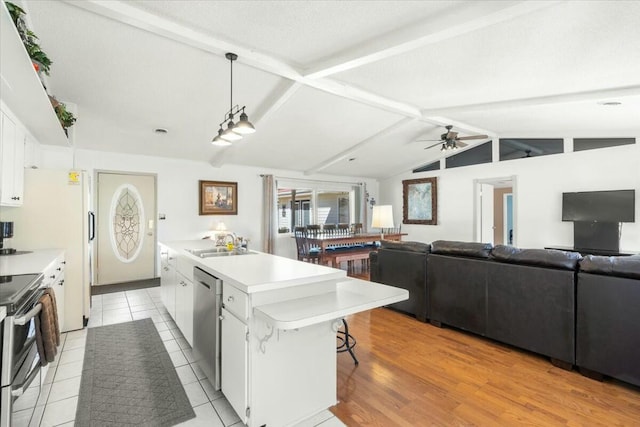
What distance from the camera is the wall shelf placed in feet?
5.50

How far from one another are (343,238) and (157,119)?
3.64m

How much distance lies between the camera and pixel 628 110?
378 cm

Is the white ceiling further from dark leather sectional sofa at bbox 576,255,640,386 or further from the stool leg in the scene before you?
the stool leg

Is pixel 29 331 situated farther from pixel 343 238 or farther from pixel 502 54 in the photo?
pixel 343 238

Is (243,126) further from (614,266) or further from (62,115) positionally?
(614,266)

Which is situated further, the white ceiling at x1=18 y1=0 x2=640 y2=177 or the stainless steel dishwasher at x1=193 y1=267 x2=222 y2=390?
the white ceiling at x1=18 y1=0 x2=640 y2=177

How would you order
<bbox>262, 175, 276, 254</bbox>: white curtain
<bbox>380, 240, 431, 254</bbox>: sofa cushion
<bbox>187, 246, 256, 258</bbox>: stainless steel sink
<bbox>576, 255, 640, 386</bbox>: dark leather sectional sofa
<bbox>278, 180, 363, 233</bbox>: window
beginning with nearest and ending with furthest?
<bbox>576, 255, 640, 386</bbox>: dark leather sectional sofa
<bbox>187, 246, 256, 258</bbox>: stainless steel sink
<bbox>380, 240, 431, 254</bbox>: sofa cushion
<bbox>262, 175, 276, 254</bbox>: white curtain
<bbox>278, 180, 363, 233</bbox>: window

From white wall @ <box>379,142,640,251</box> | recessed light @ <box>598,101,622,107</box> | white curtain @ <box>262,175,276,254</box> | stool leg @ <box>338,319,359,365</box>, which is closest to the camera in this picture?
stool leg @ <box>338,319,359,365</box>

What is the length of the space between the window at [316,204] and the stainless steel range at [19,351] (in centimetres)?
568

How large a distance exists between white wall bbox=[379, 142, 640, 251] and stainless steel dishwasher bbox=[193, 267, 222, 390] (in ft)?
20.4

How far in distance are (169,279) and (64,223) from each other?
1.22 metres

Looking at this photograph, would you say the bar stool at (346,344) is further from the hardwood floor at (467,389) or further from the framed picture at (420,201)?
the framed picture at (420,201)

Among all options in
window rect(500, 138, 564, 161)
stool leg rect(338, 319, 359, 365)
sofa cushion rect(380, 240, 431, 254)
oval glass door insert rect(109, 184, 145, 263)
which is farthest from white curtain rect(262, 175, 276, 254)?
window rect(500, 138, 564, 161)

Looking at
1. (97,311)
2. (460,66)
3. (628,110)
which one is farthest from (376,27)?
(97,311)
